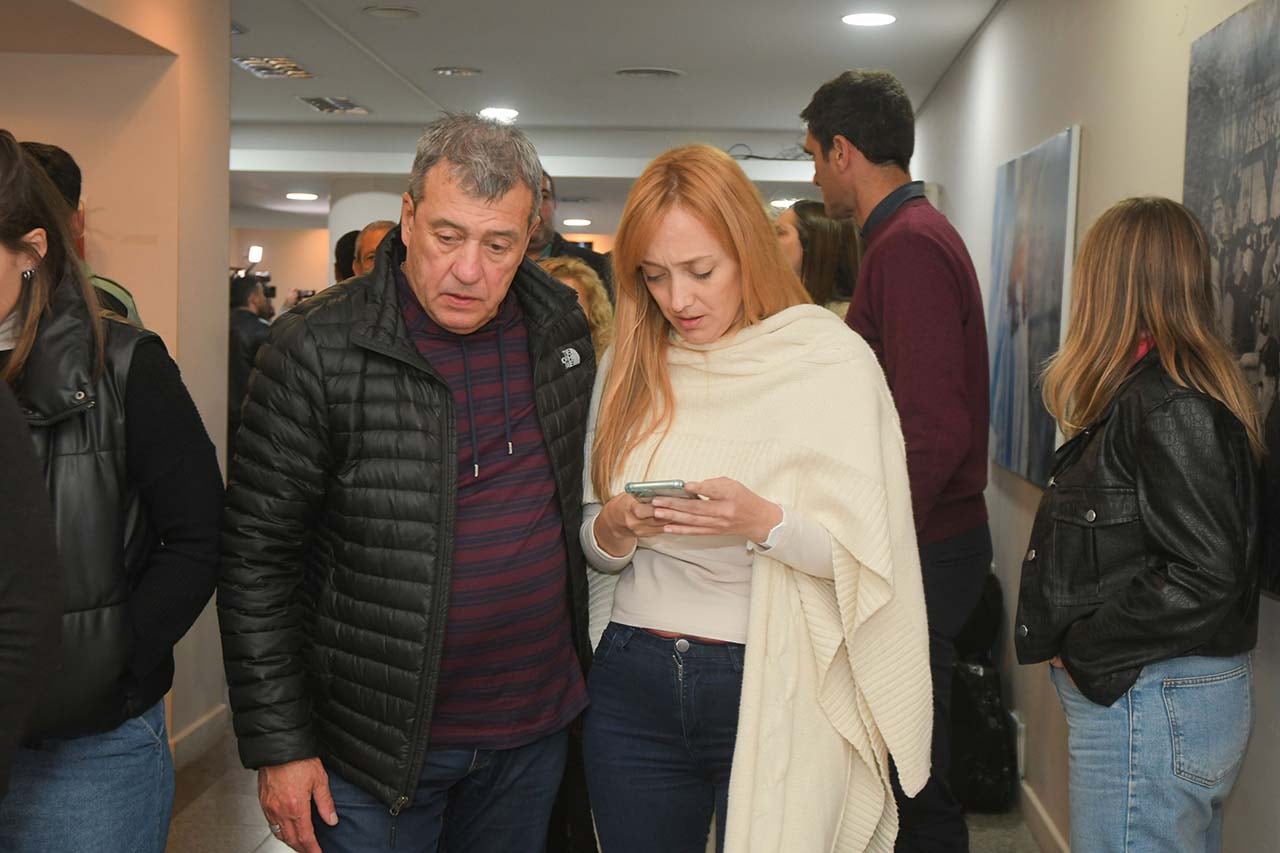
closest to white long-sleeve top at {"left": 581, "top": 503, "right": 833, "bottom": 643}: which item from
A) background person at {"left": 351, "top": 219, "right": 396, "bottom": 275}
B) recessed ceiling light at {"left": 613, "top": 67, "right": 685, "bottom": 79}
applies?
background person at {"left": 351, "top": 219, "right": 396, "bottom": 275}

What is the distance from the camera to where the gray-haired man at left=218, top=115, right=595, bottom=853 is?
68.3 inches

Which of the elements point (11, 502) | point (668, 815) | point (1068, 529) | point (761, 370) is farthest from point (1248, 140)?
point (11, 502)

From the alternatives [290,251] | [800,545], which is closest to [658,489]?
[800,545]

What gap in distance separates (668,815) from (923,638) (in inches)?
19.2

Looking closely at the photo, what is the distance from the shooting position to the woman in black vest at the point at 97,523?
164 cm

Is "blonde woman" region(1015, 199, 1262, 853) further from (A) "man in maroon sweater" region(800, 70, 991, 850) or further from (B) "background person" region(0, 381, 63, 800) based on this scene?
(B) "background person" region(0, 381, 63, 800)

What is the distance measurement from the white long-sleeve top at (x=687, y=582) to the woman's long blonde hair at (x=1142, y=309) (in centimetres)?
66

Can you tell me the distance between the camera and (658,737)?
1.95 m

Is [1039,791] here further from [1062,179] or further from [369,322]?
[369,322]

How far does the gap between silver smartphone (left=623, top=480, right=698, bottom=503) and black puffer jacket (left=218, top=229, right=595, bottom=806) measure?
0.84 feet

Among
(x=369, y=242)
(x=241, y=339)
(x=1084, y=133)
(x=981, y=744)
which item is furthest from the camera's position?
(x=241, y=339)

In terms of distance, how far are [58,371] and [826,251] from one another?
7.94 ft

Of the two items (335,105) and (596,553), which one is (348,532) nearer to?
(596,553)

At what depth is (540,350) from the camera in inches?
75.7
